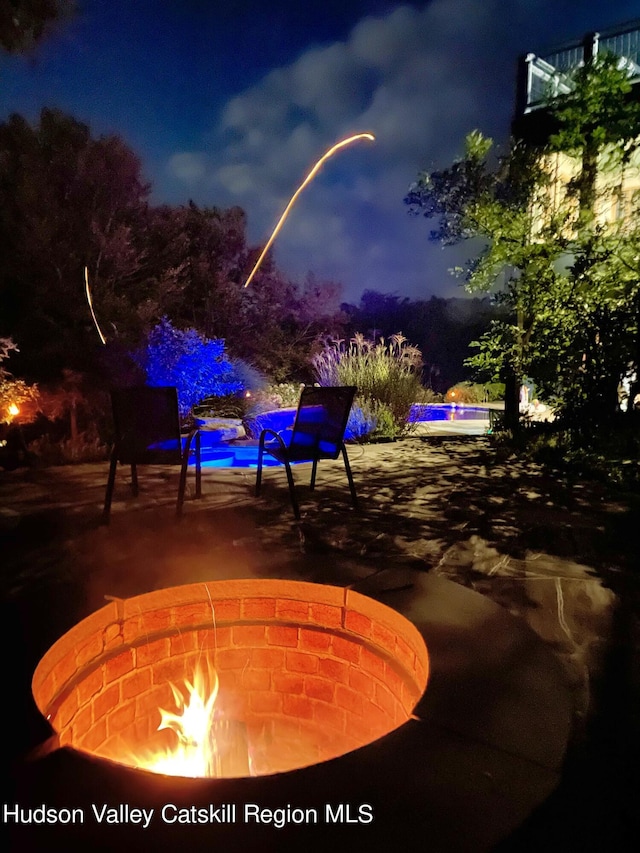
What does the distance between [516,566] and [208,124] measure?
18809 mm

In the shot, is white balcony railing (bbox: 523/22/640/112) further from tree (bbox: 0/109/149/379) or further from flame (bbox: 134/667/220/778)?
flame (bbox: 134/667/220/778)

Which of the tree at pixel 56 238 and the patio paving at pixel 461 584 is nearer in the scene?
the patio paving at pixel 461 584

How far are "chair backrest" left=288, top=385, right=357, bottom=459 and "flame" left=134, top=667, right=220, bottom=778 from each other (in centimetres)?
181

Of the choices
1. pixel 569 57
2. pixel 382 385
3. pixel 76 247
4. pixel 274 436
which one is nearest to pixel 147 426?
pixel 274 436

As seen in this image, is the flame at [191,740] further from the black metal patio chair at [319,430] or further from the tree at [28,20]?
the tree at [28,20]

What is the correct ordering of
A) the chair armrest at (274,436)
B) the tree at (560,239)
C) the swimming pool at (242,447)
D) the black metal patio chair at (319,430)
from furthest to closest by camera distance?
1. the swimming pool at (242,447)
2. the tree at (560,239)
3. the black metal patio chair at (319,430)
4. the chair armrest at (274,436)

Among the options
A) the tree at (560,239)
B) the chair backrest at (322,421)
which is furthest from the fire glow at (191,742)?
the tree at (560,239)

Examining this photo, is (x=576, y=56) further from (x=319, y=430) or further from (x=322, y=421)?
(x=319, y=430)

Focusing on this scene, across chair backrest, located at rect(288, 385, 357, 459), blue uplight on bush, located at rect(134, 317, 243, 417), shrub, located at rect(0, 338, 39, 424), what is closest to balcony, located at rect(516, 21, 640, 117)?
blue uplight on bush, located at rect(134, 317, 243, 417)

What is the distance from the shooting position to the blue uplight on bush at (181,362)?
830cm

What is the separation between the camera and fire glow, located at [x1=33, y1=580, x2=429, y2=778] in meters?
1.53

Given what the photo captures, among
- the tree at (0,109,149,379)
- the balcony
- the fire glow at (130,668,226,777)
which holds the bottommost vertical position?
the fire glow at (130,668,226,777)

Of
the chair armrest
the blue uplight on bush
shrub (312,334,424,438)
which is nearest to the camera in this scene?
the chair armrest

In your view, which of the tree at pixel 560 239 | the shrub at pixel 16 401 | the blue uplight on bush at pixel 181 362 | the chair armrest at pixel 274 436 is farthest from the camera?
the blue uplight on bush at pixel 181 362
